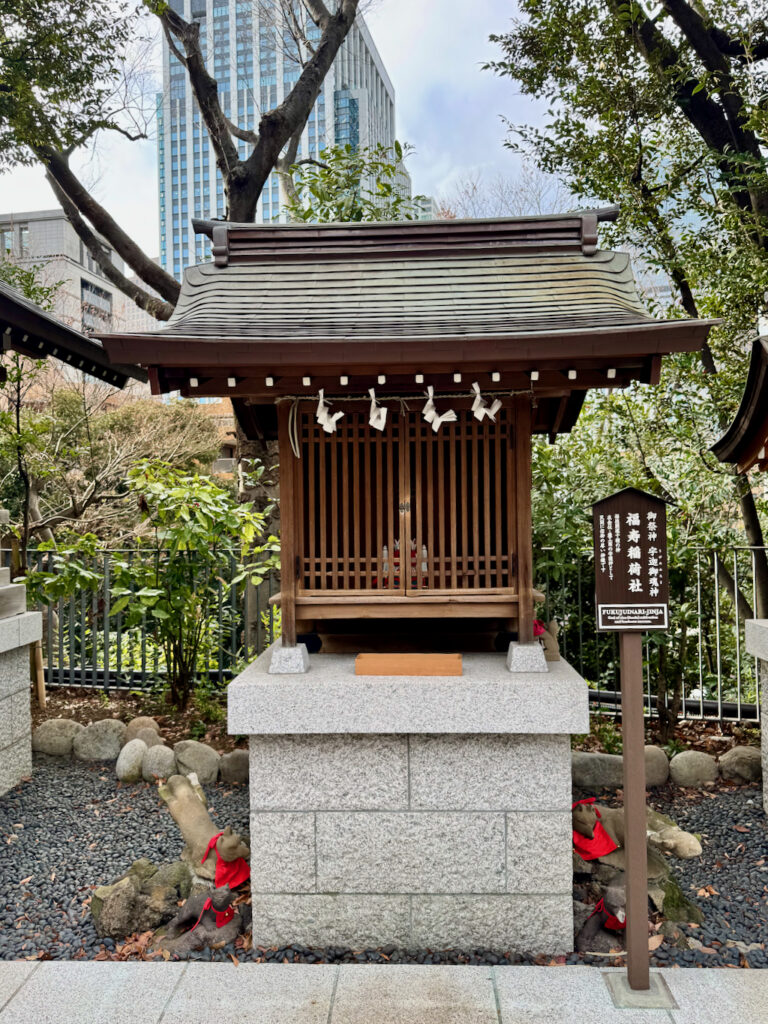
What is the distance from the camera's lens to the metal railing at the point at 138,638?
→ 7672 mm

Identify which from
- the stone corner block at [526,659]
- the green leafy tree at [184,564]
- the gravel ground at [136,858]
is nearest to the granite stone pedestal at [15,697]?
the gravel ground at [136,858]

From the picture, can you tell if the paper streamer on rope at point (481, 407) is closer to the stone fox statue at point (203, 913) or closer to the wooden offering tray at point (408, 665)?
the wooden offering tray at point (408, 665)

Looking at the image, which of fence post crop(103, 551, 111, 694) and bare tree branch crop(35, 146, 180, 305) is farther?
bare tree branch crop(35, 146, 180, 305)

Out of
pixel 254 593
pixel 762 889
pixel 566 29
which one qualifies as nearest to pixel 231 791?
pixel 254 593

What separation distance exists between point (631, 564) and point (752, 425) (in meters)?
2.51

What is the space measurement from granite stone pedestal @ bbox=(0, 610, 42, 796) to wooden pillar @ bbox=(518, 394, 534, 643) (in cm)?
431

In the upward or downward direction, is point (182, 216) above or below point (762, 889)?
above

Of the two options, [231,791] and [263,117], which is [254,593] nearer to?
[231,791]

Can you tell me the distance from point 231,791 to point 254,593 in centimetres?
260

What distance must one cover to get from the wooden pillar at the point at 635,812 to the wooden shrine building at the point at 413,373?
2.68 ft

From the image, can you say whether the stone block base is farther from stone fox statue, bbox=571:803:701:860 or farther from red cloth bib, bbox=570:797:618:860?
stone fox statue, bbox=571:803:701:860

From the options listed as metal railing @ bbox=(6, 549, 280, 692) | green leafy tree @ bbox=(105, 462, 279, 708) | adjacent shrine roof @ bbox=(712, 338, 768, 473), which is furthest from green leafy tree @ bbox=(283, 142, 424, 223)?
adjacent shrine roof @ bbox=(712, 338, 768, 473)

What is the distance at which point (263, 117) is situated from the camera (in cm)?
1059

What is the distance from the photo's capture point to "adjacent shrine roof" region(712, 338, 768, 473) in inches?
190
